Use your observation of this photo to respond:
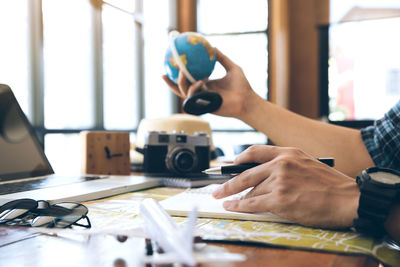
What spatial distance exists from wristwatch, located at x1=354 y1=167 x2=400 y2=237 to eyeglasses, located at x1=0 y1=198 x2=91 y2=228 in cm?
32

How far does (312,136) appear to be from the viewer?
99cm

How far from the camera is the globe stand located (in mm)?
921

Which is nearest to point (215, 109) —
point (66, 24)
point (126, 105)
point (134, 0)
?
point (66, 24)

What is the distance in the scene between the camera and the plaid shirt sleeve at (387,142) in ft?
2.81

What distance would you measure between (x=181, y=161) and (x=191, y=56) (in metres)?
0.25

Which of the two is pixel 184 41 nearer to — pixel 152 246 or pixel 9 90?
pixel 9 90

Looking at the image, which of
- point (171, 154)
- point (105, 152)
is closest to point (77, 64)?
point (105, 152)

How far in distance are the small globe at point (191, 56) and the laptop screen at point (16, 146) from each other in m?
0.37

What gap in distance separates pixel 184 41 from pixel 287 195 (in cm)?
54

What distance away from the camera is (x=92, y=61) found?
3045 millimetres

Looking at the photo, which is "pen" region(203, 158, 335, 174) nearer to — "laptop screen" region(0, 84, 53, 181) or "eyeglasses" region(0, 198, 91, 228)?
"eyeglasses" region(0, 198, 91, 228)


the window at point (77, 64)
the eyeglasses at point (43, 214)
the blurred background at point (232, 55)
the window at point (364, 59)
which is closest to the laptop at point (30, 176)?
the eyeglasses at point (43, 214)

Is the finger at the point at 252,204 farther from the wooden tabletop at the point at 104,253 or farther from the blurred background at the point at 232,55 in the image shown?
the blurred background at the point at 232,55

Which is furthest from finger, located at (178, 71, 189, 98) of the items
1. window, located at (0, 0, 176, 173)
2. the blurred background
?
the blurred background
